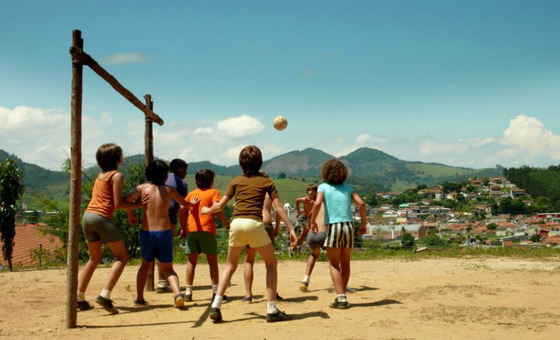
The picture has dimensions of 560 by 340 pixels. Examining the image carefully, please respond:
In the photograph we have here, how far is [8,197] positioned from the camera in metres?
13.6

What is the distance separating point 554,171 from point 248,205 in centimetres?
20464

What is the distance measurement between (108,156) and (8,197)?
9.75m

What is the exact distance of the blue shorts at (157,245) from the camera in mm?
6137

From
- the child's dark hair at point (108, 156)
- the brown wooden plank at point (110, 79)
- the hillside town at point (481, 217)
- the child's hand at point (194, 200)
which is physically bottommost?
the hillside town at point (481, 217)

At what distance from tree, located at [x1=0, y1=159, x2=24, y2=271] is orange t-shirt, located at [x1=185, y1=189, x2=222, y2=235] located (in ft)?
31.4

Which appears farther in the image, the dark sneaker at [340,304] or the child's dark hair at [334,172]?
the child's dark hair at [334,172]

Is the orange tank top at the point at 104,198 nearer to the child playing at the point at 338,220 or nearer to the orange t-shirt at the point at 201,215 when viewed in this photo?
the orange t-shirt at the point at 201,215

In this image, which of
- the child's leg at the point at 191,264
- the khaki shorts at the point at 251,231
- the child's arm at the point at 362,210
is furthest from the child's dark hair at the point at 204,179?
the child's arm at the point at 362,210

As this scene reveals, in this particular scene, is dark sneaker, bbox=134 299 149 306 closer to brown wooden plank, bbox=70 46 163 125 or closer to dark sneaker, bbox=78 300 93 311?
dark sneaker, bbox=78 300 93 311

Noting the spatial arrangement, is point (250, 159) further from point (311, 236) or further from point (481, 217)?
point (481, 217)

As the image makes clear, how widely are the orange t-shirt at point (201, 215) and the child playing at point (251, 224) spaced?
40.7 inches

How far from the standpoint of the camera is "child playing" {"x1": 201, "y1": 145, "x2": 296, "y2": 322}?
5.52m

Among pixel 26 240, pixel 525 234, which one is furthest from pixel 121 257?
pixel 525 234

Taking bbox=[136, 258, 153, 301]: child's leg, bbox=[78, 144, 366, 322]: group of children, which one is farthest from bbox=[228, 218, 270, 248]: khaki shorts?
bbox=[136, 258, 153, 301]: child's leg
